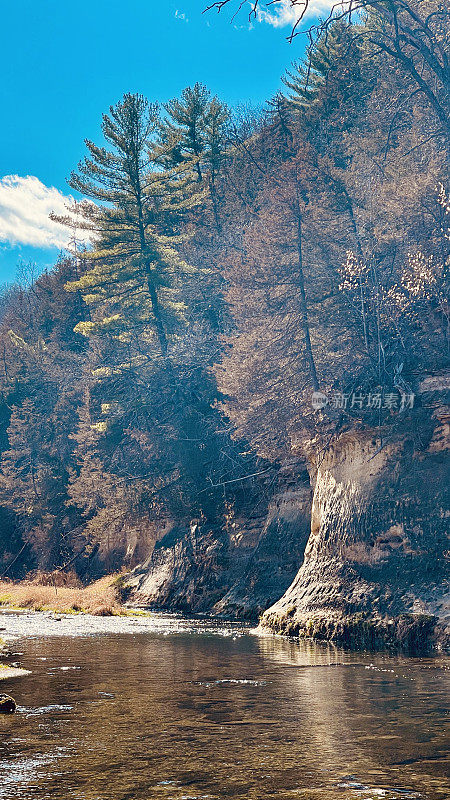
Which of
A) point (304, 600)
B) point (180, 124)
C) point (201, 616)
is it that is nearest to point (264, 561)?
point (201, 616)

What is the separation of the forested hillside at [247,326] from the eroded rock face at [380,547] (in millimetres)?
235

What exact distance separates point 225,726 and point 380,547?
13.6 metres

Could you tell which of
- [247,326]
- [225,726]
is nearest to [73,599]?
[247,326]

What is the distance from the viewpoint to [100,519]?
48.8 metres

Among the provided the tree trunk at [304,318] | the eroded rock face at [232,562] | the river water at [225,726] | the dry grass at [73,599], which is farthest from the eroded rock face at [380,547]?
the dry grass at [73,599]

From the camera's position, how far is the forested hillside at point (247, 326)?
98.5 feet

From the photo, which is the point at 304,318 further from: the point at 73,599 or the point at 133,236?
the point at 133,236

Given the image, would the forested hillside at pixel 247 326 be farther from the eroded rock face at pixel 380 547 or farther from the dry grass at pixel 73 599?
the dry grass at pixel 73 599

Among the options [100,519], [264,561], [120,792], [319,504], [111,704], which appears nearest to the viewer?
[120,792]

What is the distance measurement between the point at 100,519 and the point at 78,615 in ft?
44.6

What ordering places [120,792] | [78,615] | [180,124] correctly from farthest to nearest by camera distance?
[180,124], [78,615], [120,792]

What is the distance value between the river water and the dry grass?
16.0 m

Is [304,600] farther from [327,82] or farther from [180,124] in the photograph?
[180,124]

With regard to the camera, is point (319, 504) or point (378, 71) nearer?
point (319, 504)
